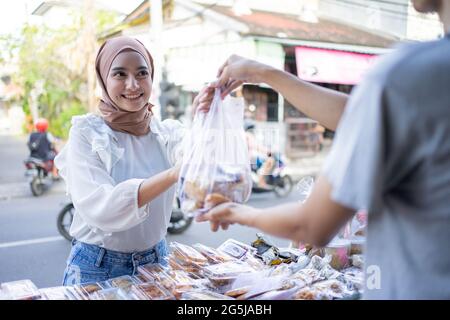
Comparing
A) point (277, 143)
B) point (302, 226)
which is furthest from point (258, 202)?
point (302, 226)

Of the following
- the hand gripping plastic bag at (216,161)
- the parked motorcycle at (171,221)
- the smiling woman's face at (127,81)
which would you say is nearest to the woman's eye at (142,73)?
the smiling woman's face at (127,81)

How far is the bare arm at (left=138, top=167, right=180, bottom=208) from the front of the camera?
130 cm

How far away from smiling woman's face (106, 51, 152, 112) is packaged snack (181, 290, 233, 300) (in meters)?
0.75

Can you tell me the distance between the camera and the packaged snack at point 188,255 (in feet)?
5.26

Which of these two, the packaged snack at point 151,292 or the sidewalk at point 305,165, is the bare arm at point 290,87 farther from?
the sidewalk at point 305,165

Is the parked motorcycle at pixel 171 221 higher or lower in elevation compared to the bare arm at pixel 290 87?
lower

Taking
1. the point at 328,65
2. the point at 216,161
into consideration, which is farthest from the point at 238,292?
the point at 328,65

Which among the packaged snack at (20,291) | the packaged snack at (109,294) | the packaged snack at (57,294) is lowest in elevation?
the packaged snack at (57,294)

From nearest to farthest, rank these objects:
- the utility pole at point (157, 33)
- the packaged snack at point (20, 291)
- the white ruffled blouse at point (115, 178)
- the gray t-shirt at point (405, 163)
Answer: the gray t-shirt at point (405, 163), the packaged snack at point (20, 291), the white ruffled blouse at point (115, 178), the utility pole at point (157, 33)

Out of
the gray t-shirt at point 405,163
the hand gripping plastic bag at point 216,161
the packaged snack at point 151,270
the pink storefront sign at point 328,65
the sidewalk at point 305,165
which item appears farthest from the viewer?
the pink storefront sign at point 328,65

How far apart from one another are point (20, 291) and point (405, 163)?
1.17 meters

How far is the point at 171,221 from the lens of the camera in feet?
18.4

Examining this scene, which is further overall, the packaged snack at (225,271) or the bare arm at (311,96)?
the packaged snack at (225,271)

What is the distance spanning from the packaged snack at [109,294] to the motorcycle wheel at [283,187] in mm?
6683
